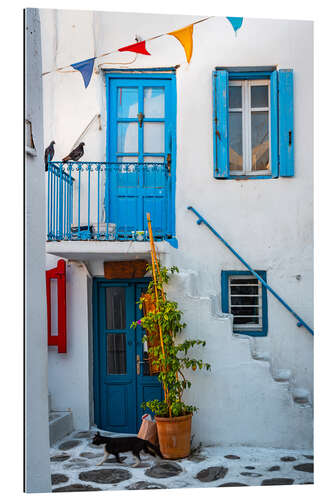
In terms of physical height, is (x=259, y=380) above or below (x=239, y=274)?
below

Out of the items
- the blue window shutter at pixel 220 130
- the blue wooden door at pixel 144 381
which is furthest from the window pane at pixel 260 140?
the blue wooden door at pixel 144 381

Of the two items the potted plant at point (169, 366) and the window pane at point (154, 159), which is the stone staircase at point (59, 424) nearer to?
the potted plant at point (169, 366)

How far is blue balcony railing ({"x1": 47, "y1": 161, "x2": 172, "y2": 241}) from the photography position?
5.27 metres

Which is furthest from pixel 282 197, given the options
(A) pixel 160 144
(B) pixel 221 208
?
(A) pixel 160 144

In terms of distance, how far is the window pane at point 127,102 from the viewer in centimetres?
556

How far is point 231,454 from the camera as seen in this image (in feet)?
15.6

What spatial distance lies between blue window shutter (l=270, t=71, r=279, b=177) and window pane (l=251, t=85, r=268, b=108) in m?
0.16

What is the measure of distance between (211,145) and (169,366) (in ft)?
7.24

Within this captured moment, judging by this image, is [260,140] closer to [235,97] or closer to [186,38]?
[235,97]

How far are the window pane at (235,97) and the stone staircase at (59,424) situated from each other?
3.54 meters

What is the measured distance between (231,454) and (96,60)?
4014 millimetres

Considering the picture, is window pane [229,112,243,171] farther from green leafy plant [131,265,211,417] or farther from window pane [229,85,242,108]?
green leafy plant [131,265,211,417]

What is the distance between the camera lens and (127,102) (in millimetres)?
5570
